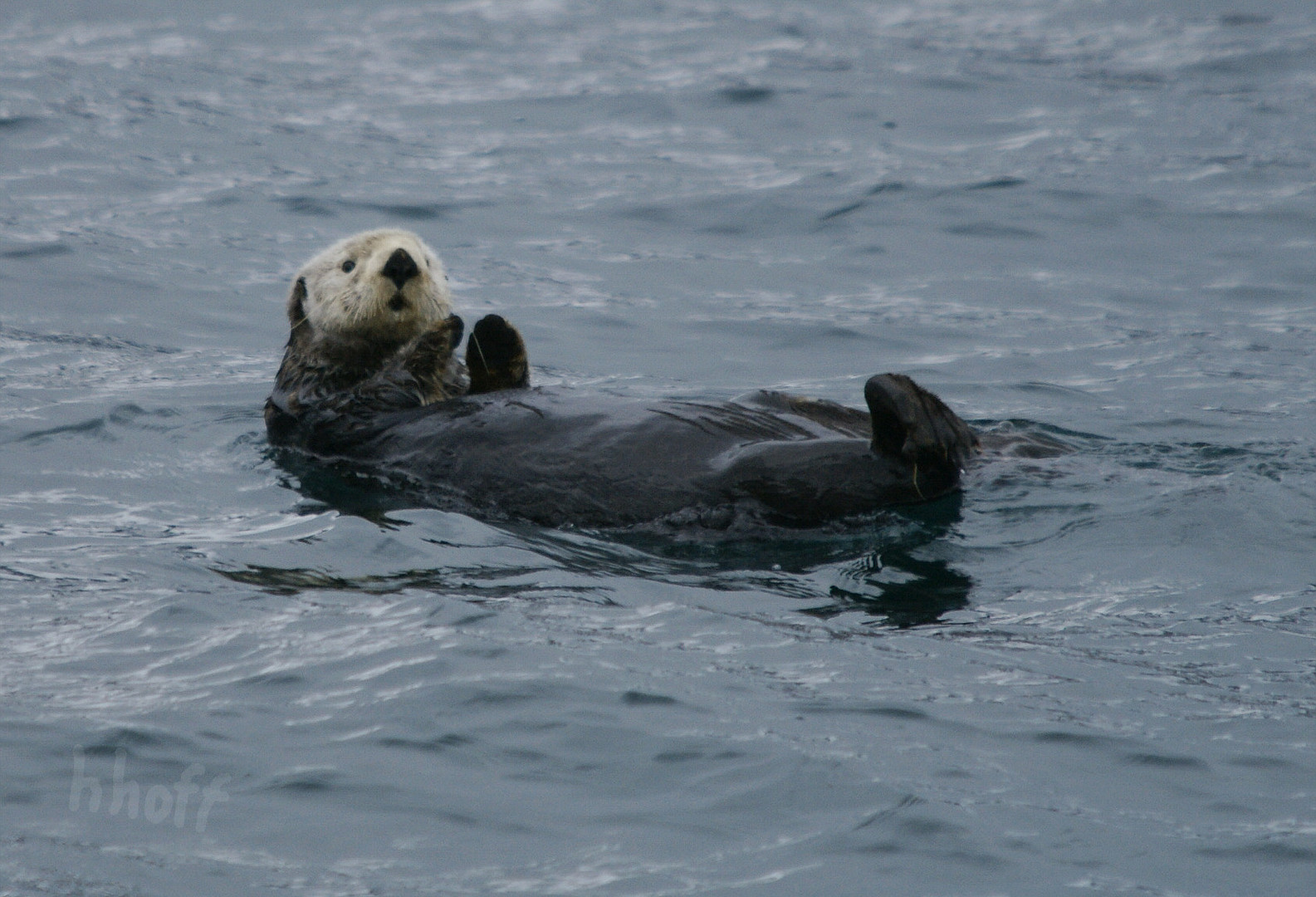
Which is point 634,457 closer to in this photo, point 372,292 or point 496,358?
point 496,358

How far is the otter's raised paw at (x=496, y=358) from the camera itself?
5.68m

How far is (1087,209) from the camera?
1030 centimetres

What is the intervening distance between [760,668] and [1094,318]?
528 cm

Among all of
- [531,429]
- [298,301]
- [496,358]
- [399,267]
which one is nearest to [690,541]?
[531,429]

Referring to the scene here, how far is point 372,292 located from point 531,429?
1013 millimetres

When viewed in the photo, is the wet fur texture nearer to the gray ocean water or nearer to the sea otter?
the sea otter

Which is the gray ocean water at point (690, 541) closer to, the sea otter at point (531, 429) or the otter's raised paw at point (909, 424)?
the sea otter at point (531, 429)

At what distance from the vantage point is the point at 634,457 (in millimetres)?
5016

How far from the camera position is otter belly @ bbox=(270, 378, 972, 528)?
185 inches

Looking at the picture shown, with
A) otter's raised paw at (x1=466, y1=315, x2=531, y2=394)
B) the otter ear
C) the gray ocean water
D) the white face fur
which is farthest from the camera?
the otter ear

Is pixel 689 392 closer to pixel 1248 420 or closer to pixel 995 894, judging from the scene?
pixel 1248 420

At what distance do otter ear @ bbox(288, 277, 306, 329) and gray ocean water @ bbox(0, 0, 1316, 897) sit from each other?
0.58m

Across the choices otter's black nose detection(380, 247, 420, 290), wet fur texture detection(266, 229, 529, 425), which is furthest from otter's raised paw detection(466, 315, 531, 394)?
otter's black nose detection(380, 247, 420, 290)

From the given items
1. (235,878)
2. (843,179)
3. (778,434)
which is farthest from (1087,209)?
(235,878)
